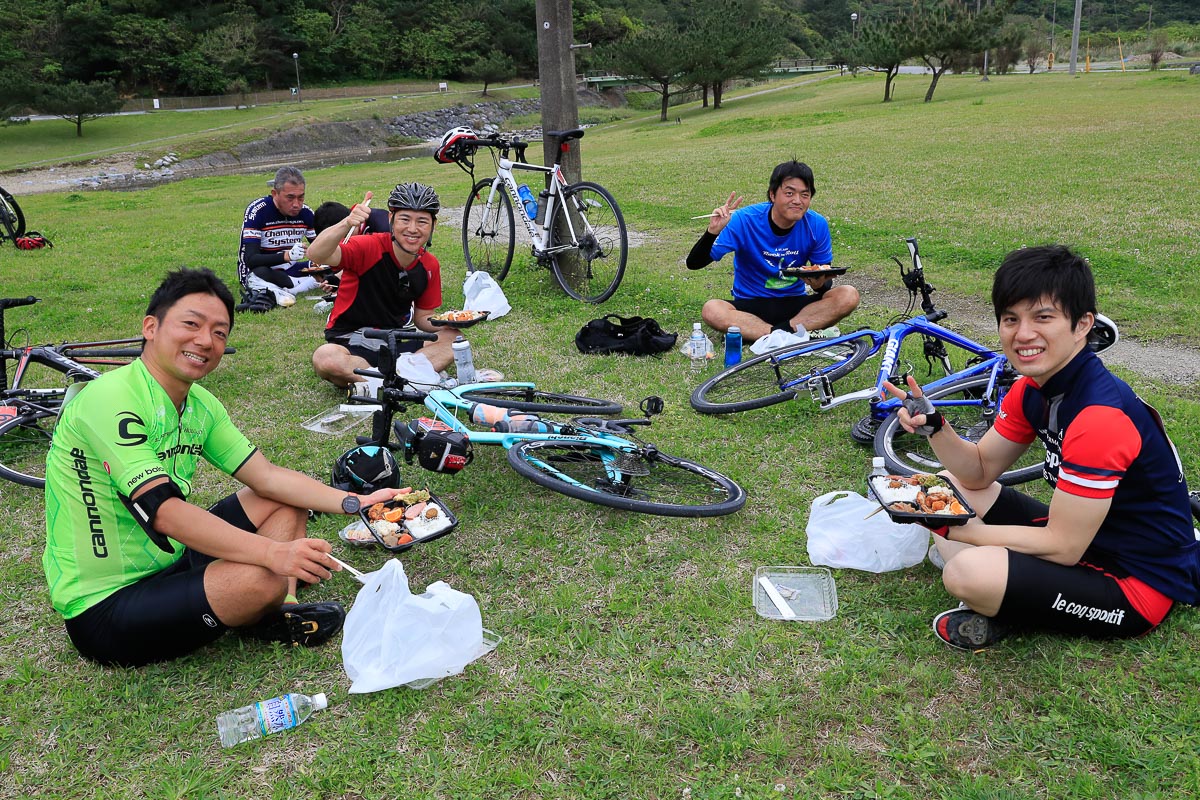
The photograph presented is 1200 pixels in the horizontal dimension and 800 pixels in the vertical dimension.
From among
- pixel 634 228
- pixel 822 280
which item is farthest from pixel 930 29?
pixel 822 280

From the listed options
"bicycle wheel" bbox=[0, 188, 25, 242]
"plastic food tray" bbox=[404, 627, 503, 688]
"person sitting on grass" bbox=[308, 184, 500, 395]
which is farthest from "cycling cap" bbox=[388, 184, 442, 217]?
"bicycle wheel" bbox=[0, 188, 25, 242]

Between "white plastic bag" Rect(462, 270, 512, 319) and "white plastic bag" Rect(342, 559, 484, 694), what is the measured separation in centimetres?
478

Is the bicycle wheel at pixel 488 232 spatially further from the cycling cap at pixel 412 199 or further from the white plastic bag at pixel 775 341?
the white plastic bag at pixel 775 341

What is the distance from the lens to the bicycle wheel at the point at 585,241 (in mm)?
7926

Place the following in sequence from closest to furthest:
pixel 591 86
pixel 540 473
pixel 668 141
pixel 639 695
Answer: pixel 639 695, pixel 540 473, pixel 668 141, pixel 591 86

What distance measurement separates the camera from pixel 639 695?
286cm

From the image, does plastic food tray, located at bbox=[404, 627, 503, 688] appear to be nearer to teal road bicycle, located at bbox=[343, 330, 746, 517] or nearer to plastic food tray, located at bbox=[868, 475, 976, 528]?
teal road bicycle, located at bbox=[343, 330, 746, 517]

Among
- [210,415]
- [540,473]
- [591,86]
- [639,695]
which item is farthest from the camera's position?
[591,86]

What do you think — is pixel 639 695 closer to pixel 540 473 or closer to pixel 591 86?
pixel 540 473

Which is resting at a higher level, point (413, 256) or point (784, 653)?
point (413, 256)

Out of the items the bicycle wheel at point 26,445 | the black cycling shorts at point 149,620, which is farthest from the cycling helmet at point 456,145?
the black cycling shorts at point 149,620

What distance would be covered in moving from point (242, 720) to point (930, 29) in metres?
40.5

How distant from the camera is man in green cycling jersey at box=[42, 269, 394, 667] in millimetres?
2738

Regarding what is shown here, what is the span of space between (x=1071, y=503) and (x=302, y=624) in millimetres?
2959
